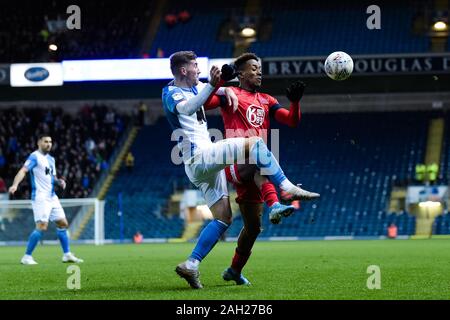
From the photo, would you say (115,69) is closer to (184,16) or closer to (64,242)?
(184,16)

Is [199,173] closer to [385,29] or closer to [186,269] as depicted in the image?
[186,269]

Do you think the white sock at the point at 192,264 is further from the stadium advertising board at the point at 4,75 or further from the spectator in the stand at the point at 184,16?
the spectator in the stand at the point at 184,16

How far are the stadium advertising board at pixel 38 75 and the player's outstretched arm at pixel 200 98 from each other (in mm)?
24048

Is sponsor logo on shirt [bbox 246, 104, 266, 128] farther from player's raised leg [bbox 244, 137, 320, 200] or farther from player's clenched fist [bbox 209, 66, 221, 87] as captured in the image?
player's clenched fist [bbox 209, 66, 221, 87]

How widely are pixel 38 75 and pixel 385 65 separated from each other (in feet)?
41.6

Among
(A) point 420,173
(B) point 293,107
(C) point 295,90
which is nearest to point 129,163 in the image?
(A) point 420,173

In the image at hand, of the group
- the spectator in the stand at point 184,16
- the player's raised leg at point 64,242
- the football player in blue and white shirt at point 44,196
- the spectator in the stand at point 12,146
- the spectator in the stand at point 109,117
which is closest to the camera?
the player's raised leg at point 64,242

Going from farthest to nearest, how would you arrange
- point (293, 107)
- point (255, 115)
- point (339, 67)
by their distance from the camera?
point (339, 67) → point (255, 115) → point (293, 107)

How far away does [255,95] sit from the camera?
7988 mm

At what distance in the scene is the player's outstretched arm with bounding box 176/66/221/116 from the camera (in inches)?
273

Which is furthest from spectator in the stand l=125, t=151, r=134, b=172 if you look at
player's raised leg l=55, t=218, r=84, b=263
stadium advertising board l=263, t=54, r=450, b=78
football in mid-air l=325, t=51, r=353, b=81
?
football in mid-air l=325, t=51, r=353, b=81

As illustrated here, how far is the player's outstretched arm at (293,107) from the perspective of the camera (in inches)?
294

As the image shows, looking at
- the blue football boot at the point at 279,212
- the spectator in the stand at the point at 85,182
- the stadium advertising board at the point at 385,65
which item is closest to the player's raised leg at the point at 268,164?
the blue football boot at the point at 279,212

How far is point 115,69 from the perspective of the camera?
30453 mm
